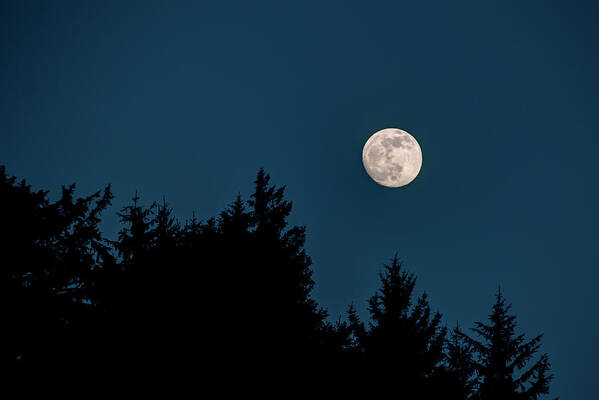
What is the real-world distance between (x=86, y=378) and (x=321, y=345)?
3.71 m

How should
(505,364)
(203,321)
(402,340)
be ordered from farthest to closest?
(505,364)
(402,340)
(203,321)

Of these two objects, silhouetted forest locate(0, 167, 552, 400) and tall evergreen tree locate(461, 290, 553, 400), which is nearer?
silhouetted forest locate(0, 167, 552, 400)

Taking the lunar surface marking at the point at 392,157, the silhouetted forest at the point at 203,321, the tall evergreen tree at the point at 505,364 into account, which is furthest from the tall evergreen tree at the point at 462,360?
the lunar surface marking at the point at 392,157

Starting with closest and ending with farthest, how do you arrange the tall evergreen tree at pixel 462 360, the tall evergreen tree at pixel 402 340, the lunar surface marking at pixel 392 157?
the tall evergreen tree at pixel 402 340 < the tall evergreen tree at pixel 462 360 < the lunar surface marking at pixel 392 157

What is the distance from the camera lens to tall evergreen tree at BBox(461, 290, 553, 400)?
14461mm

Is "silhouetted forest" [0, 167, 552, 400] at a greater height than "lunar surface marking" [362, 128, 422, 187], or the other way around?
"lunar surface marking" [362, 128, 422, 187]

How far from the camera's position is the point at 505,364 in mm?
15711

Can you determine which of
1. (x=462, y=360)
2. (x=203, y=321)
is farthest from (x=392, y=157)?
(x=203, y=321)

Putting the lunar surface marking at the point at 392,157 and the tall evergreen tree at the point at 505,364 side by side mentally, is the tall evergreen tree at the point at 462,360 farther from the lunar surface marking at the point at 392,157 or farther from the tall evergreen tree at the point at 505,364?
the lunar surface marking at the point at 392,157

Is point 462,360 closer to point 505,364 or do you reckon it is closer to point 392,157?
point 505,364

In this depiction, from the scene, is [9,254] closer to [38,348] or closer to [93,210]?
[93,210]

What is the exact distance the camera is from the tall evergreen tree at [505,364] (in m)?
14.5

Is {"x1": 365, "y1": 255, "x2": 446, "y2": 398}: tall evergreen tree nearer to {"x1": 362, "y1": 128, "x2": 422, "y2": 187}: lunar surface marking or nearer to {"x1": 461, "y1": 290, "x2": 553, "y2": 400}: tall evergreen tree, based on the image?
{"x1": 461, "y1": 290, "x2": 553, "y2": 400}: tall evergreen tree

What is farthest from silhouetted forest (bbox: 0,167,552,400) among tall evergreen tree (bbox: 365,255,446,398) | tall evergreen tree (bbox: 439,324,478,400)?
tall evergreen tree (bbox: 439,324,478,400)
